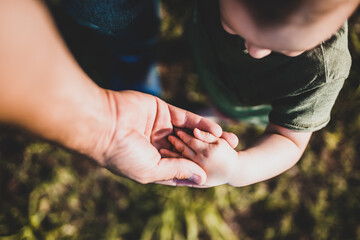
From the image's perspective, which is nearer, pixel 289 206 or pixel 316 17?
pixel 316 17

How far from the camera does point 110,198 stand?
1.67 metres

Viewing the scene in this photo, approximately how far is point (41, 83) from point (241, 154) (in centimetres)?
76

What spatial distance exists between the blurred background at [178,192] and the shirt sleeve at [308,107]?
2.56 feet

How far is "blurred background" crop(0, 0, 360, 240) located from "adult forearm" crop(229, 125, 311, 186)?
610 mm

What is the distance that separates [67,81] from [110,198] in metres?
1.17

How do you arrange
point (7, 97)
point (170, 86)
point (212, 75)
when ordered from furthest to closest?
point (170, 86), point (212, 75), point (7, 97)

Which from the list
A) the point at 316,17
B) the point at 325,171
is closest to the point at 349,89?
the point at 325,171

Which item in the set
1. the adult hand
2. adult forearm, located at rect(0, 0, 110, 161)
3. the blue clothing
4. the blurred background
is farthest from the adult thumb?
the blurred background

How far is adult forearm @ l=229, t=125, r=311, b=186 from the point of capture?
106cm

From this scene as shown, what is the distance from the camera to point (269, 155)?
1.08 meters

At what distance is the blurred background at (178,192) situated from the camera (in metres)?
1.59

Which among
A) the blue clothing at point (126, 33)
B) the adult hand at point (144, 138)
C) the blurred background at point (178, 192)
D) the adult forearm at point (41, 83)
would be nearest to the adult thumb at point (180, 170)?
the adult hand at point (144, 138)

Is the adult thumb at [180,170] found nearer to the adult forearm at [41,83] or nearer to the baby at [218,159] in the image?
the baby at [218,159]

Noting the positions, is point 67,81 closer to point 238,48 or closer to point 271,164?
point 238,48
